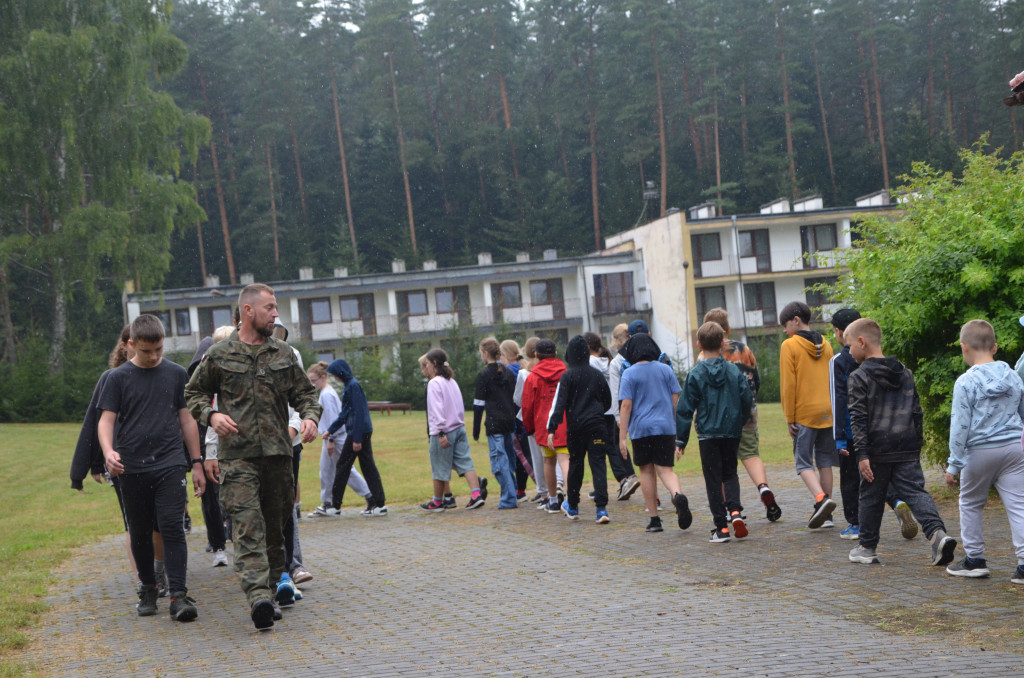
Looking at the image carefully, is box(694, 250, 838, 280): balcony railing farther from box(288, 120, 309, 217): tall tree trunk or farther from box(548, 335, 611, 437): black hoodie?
box(548, 335, 611, 437): black hoodie

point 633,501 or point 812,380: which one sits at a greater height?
point 812,380

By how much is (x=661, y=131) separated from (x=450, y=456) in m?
57.9

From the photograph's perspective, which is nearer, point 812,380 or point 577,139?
point 812,380

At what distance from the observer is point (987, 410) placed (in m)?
6.91

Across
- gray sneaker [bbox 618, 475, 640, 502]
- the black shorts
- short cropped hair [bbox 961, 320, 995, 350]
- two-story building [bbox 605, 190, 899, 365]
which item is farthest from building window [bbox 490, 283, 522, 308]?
short cropped hair [bbox 961, 320, 995, 350]

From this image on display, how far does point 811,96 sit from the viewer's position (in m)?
70.3

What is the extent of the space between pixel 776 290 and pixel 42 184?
40.0m

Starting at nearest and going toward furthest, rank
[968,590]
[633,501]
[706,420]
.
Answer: [968,590]
[706,420]
[633,501]

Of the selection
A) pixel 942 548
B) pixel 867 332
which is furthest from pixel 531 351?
pixel 942 548

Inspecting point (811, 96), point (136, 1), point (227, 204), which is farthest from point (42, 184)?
point (811, 96)

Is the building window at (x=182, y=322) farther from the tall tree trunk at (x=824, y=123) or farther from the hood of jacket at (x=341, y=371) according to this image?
the hood of jacket at (x=341, y=371)

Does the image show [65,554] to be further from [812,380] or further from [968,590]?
[968,590]

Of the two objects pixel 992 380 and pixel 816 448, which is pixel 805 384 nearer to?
pixel 816 448

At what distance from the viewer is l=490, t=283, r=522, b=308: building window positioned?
203ft
